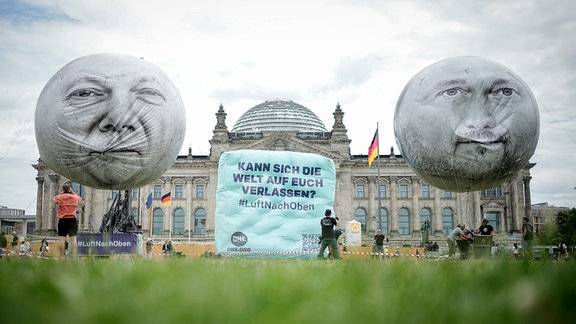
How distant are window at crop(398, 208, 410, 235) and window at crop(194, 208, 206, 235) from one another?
26.4 m

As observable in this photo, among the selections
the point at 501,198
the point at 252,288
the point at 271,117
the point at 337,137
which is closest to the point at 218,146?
the point at 271,117

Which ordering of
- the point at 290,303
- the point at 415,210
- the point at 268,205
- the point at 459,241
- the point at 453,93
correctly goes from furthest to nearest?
the point at 415,210 < the point at 459,241 < the point at 268,205 < the point at 453,93 < the point at 290,303

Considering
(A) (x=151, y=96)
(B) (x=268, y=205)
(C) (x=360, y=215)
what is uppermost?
(A) (x=151, y=96)

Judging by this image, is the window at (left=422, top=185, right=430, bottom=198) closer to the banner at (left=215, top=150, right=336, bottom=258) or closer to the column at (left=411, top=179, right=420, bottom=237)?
the column at (left=411, top=179, right=420, bottom=237)

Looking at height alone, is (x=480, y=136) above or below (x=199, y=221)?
above

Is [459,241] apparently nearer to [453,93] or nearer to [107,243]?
[453,93]

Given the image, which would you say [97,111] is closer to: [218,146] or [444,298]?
[444,298]

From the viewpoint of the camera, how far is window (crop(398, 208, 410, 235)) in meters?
69.7

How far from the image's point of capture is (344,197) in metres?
68.4

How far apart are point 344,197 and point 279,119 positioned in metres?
16.3

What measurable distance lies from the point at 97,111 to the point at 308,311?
953 centimetres

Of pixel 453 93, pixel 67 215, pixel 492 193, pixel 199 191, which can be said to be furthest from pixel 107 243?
pixel 492 193

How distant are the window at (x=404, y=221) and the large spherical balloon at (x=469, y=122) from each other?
59485mm

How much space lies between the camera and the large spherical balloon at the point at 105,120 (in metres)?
10.3
